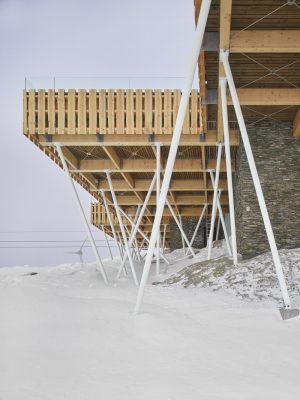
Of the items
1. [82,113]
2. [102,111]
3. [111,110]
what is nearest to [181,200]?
[111,110]

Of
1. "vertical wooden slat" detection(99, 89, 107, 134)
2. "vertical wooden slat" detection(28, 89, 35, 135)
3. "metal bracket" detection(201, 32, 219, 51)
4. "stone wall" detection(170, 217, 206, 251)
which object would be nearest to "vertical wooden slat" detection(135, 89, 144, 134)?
"vertical wooden slat" detection(99, 89, 107, 134)

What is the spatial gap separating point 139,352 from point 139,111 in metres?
11.4

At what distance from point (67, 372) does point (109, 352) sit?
73 centimetres

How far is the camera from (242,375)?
13.4ft

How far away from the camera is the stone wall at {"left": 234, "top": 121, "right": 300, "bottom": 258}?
12930 millimetres

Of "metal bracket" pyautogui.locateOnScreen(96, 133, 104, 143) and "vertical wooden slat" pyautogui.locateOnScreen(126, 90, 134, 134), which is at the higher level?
"vertical wooden slat" pyautogui.locateOnScreen(126, 90, 134, 134)

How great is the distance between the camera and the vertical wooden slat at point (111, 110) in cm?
1481

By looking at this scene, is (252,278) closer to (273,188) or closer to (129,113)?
(273,188)

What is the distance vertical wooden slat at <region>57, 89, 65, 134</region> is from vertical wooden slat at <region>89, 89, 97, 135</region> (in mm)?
975

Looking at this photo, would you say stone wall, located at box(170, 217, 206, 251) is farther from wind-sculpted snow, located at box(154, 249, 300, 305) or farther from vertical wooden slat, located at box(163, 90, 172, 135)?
wind-sculpted snow, located at box(154, 249, 300, 305)

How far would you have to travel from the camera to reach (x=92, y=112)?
14.8 meters

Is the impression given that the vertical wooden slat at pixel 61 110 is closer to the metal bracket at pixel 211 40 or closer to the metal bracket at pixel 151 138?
the metal bracket at pixel 151 138

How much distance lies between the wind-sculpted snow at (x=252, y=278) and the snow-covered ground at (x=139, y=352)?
2.24 metres

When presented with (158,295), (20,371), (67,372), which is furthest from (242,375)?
(158,295)
